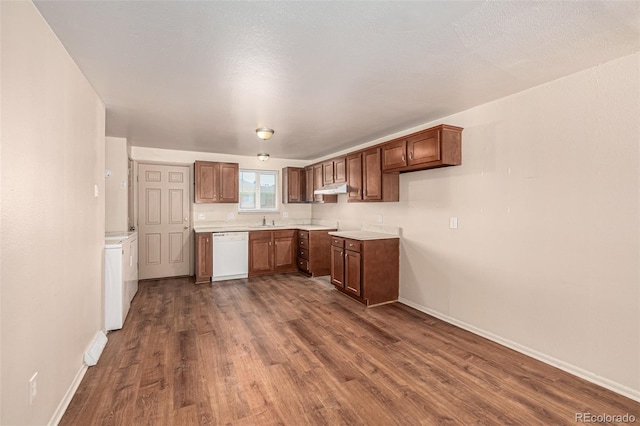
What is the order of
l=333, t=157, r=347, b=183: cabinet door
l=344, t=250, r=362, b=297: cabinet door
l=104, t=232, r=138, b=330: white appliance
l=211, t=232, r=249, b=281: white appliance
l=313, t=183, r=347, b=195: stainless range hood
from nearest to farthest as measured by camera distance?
l=104, t=232, r=138, b=330: white appliance < l=344, t=250, r=362, b=297: cabinet door < l=313, t=183, r=347, b=195: stainless range hood < l=333, t=157, r=347, b=183: cabinet door < l=211, t=232, r=249, b=281: white appliance

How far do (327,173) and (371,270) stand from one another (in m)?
2.15

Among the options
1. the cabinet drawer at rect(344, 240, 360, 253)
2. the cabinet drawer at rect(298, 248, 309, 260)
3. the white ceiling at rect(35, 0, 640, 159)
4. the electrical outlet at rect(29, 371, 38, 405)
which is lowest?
the electrical outlet at rect(29, 371, 38, 405)

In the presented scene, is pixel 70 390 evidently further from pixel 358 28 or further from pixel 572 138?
pixel 572 138

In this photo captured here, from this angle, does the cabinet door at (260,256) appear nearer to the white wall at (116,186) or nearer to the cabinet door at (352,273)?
the cabinet door at (352,273)

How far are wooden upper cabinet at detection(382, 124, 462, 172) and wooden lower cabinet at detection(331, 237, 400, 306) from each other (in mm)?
1114

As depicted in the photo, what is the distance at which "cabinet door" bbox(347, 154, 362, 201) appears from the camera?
4578 millimetres

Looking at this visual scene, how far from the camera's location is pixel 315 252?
18.5ft

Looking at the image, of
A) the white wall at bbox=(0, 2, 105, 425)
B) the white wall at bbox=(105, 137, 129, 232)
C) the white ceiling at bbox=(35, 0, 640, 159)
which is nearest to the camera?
the white wall at bbox=(0, 2, 105, 425)

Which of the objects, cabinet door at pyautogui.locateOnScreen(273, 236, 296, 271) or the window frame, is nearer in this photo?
cabinet door at pyautogui.locateOnScreen(273, 236, 296, 271)

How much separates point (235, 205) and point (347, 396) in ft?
15.3

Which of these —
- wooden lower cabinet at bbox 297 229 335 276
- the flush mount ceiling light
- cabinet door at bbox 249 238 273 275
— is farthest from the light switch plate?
cabinet door at bbox 249 238 273 275

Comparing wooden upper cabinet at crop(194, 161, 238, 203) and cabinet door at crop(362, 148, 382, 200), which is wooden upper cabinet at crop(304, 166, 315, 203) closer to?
wooden upper cabinet at crop(194, 161, 238, 203)

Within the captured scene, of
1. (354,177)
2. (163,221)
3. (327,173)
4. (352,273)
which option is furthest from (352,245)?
(163,221)

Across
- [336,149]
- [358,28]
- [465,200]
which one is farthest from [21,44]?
[336,149]
